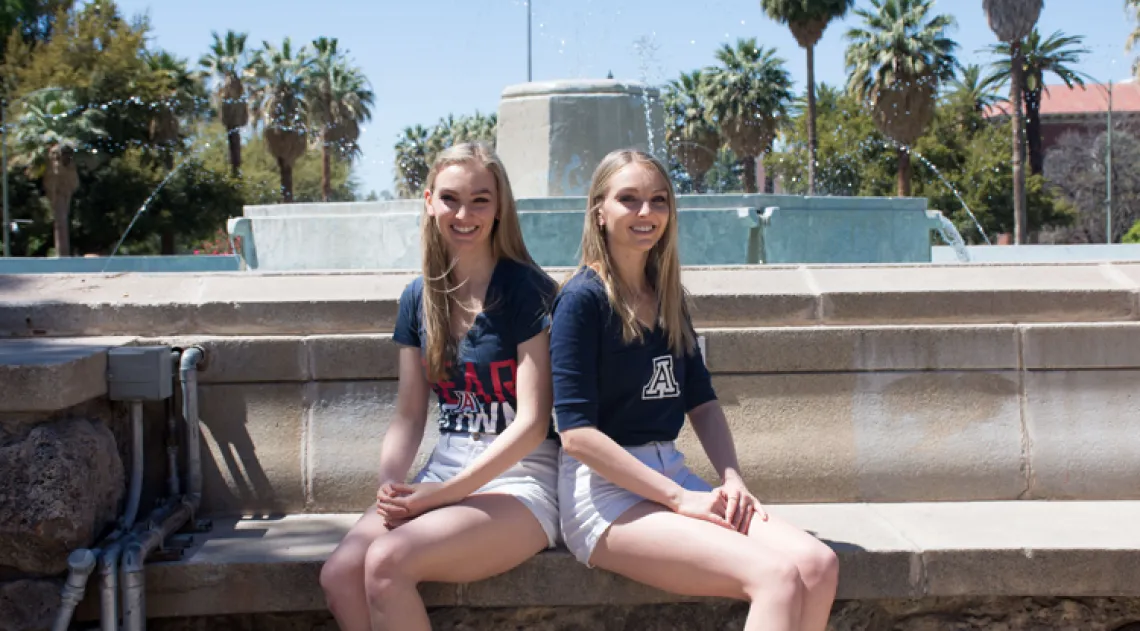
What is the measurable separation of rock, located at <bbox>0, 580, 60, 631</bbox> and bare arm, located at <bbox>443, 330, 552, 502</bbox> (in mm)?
1221

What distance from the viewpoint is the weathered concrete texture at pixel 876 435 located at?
4.26m

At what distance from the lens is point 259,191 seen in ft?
180

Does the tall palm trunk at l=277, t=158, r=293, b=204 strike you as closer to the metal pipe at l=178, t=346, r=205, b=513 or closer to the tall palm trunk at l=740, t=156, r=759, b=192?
the tall palm trunk at l=740, t=156, r=759, b=192

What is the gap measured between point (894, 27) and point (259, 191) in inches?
1152

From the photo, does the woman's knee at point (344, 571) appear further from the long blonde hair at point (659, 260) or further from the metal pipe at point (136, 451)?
the long blonde hair at point (659, 260)

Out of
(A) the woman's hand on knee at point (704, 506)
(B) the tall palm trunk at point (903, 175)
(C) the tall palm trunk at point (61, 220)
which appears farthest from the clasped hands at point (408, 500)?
(B) the tall palm trunk at point (903, 175)

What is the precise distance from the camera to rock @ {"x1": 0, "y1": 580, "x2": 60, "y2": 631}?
3.44 metres

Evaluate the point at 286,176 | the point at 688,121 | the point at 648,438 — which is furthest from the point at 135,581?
the point at 688,121

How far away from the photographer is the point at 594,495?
134 inches

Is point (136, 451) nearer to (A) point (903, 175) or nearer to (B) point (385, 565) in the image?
(B) point (385, 565)

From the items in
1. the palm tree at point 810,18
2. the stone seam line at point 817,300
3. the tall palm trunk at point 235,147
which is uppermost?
the palm tree at point 810,18

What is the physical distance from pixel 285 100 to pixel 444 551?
51.9 meters

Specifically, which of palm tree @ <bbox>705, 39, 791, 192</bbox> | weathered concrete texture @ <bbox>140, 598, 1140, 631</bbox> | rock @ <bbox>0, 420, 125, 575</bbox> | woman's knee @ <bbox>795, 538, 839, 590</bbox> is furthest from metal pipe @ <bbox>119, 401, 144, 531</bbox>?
palm tree @ <bbox>705, 39, 791, 192</bbox>

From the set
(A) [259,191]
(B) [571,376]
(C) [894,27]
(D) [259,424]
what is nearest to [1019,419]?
(B) [571,376]
